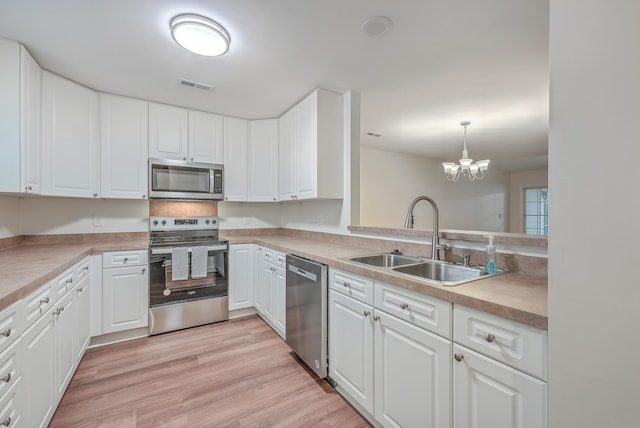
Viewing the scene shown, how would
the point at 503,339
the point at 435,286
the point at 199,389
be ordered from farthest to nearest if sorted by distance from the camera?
1. the point at 199,389
2. the point at 435,286
3. the point at 503,339

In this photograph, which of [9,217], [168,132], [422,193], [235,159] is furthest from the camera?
[422,193]

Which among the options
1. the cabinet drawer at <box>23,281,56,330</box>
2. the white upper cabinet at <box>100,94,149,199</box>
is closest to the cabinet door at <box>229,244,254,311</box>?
the white upper cabinet at <box>100,94,149,199</box>

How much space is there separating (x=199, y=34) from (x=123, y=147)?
1.60 m

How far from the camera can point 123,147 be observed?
2666 millimetres

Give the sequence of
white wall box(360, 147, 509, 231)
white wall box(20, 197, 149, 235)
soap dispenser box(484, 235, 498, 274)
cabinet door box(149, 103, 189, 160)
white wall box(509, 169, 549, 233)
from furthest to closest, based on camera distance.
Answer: white wall box(509, 169, 549, 233) < white wall box(360, 147, 509, 231) < cabinet door box(149, 103, 189, 160) < white wall box(20, 197, 149, 235) < soap dispenser box(484, 235, 498, 274)

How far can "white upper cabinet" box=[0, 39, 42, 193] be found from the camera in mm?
1797

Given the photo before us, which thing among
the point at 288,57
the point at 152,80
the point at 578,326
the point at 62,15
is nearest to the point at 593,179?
the point at 578,326

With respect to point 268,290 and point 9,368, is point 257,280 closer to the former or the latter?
point 268,290

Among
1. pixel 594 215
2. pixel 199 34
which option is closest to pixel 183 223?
pixel 199 34

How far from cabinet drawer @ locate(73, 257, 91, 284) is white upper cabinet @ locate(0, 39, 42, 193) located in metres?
0.62

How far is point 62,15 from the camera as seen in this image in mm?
1577

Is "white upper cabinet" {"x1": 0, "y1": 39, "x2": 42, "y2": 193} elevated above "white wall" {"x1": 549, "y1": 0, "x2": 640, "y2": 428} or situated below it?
above

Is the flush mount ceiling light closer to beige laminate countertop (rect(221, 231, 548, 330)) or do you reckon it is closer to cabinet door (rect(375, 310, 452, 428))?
beige laminate countertop (rect(221, 231, 548, 330))

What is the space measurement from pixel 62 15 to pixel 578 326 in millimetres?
2750
